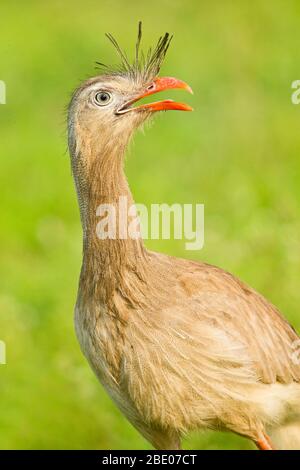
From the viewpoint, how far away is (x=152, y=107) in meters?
4.16

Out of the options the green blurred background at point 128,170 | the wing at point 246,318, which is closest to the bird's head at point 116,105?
the wing at point 246,318

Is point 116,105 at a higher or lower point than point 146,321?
higher

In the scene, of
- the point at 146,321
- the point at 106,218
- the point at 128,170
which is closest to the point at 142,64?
the point at 106,218

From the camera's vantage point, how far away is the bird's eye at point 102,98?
4.09 meters

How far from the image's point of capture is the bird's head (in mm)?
4074

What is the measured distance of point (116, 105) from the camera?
4145 mm

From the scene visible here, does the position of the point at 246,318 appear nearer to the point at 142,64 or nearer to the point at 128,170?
the point at 142,64

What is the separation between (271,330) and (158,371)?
58 cm

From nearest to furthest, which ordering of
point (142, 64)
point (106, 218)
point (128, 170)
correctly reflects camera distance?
point (106, 218) → point (142, 64) → point (128, 170)

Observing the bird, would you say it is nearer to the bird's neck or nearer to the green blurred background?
the bird's neck

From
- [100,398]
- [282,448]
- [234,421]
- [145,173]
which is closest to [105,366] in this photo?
[234,421]

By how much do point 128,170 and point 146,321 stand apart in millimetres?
5077

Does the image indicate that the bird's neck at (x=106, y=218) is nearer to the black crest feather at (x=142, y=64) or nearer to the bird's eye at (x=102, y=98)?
the bird's eye at (x=102, y=98)

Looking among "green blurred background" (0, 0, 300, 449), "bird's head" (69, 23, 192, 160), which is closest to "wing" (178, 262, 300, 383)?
"bird's head" (69, 23, 192, 160)
